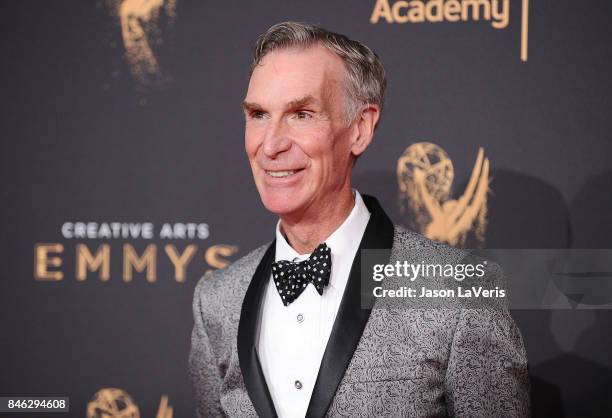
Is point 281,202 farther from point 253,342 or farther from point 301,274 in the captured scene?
point 253,342

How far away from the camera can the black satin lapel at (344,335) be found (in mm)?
1560

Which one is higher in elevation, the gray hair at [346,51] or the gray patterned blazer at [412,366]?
the gray hair at [346,51]

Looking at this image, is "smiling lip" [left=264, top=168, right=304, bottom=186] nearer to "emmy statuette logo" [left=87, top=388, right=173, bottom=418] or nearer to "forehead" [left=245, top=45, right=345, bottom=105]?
"forehead" [left=245, top=45, right=345, bottom=105]

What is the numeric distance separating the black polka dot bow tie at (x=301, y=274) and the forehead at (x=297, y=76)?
36 cm

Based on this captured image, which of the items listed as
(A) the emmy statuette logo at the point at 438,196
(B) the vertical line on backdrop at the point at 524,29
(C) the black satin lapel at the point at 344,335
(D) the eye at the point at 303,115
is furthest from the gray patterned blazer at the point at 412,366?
(B) the vertical line on backdrop at the point at 524,29

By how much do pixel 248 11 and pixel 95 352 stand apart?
1.32 metres

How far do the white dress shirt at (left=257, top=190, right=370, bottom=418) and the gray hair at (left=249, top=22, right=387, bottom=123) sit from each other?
0.86ft

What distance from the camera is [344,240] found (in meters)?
1.74

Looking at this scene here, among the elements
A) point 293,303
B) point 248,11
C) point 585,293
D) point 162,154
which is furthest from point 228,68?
point 585,293

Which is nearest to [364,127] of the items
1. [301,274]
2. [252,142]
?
[252,142]

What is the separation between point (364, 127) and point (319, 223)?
266mm

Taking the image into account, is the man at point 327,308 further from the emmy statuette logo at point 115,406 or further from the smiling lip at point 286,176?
the emmy statuette logo at point 115,406

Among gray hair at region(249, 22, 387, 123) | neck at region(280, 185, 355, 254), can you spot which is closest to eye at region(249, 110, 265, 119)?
gray hair at region(249, 22, 387, 123)

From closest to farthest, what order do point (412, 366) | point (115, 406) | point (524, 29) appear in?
point (412, 366)
point (524, 29)
point (115, 406)
